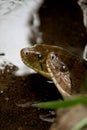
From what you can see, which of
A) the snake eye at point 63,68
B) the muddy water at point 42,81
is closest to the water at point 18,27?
the muddy water at point 42,81

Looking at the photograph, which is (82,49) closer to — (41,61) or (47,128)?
(41,61)

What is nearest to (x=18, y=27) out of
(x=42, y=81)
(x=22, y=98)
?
(x=42, y=81)

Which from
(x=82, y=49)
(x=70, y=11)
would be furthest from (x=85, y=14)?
(x=82, y=49)

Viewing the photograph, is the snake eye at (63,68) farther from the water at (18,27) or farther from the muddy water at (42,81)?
the water at (18,27)

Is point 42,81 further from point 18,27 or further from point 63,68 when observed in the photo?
point 18,27

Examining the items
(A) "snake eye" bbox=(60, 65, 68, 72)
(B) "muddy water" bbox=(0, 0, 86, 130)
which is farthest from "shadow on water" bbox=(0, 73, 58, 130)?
(A) "snake eye" bbox=(60, 65, 68, 72)
